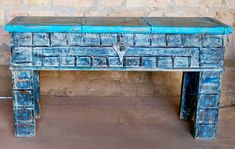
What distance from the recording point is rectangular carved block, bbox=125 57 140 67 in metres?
2.14

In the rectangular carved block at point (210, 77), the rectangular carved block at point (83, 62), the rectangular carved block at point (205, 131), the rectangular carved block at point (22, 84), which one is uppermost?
the rectangular carved block at point (83, 62)

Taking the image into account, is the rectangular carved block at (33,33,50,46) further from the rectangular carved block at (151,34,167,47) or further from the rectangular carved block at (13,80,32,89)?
the rectangular carved block at (151,34,167,47)

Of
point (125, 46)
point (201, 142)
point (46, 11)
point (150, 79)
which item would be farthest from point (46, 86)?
point (201, 142)

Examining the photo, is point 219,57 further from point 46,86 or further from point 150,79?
point 46,86

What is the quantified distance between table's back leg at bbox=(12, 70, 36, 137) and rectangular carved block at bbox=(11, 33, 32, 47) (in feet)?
0.51

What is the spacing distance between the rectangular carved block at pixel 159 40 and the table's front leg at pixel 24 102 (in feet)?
2.33

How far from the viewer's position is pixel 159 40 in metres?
2.12

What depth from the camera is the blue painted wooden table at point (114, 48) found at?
2090mm

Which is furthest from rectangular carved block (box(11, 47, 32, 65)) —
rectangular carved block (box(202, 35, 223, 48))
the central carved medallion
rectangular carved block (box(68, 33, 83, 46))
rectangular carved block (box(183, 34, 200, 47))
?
rectangular carved block (box(202, 35, 223, 48))

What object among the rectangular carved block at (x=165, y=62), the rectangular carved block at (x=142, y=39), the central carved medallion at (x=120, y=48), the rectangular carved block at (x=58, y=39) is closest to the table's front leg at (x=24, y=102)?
the rectangular carved block at (x=58, y=39)

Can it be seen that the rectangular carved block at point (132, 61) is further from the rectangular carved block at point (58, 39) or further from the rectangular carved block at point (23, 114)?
the rectangular carved block at point (23, 114)

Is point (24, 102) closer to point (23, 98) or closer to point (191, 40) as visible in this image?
point (23, 98)

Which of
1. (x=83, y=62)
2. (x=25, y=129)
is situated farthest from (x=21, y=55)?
(x=25, y=129)

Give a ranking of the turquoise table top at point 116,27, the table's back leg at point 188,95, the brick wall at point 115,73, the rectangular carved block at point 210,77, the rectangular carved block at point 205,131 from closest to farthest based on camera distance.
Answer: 1. the turquoise table top at point 116,27
2. the rectangular carved block at point 210,77
3. the rectangular carved block at point 205,131
4. the table's back leg at point 188,95
5. the brick wall at point 115,73
